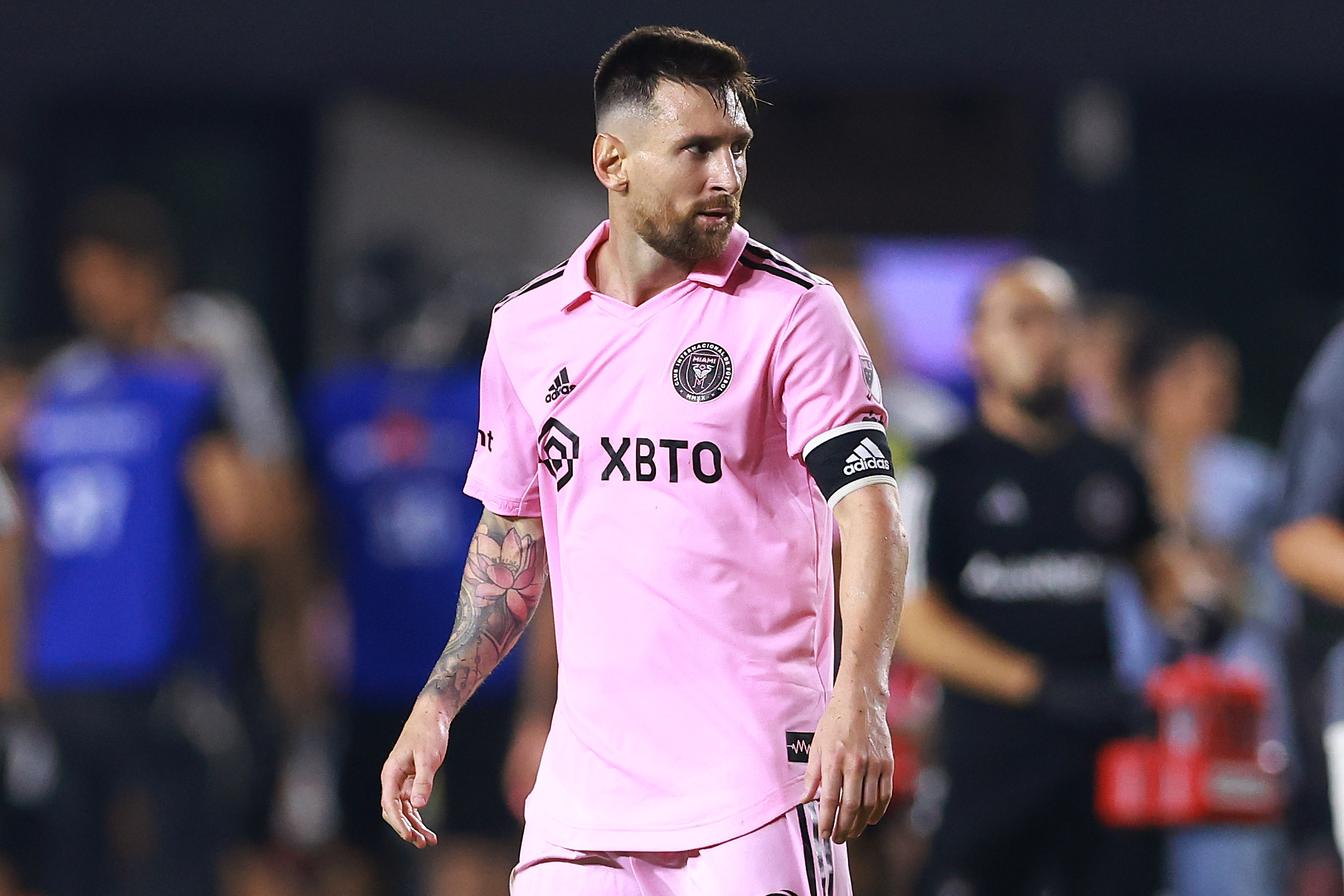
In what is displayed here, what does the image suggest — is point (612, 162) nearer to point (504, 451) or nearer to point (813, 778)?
point (504, 451)

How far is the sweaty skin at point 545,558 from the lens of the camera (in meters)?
2.97

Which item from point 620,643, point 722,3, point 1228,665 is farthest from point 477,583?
point 722,3

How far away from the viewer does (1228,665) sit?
774 cm

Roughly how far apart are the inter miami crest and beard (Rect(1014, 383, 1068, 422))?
10.4 feet

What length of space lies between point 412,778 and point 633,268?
0.97m

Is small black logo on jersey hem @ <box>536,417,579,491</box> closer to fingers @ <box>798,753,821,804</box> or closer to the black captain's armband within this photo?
the black captain's armband

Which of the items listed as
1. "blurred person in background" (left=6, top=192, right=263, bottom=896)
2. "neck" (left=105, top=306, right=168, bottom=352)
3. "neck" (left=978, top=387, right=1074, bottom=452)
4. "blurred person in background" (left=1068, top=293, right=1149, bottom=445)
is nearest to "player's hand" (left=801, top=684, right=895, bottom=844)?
"neck" (left=978, top=387, right=1074, bottom=452)

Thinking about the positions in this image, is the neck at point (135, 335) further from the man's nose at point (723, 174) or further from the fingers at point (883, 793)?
the fingers at point (883, 793)

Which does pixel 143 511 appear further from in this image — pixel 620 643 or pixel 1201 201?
pixel 1201 201

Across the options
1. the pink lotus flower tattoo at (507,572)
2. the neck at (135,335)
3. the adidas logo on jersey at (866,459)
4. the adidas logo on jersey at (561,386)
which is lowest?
the neck at (135,335)

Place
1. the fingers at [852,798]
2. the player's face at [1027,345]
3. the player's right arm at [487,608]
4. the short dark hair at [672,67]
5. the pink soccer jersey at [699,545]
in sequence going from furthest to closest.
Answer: the player's face at [1027,345] < the player's right arm at [487,608] < the short dark hair at [672,67] < the pink soccer jersey at [699,545] < the fingers at [852,798]

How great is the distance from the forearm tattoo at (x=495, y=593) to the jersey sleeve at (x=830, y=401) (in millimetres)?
636

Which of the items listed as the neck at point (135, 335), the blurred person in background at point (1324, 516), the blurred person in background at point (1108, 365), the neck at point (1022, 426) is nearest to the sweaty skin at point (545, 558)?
the blurred person in background at point (1324, 516)

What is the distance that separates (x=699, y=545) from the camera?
130 inches
